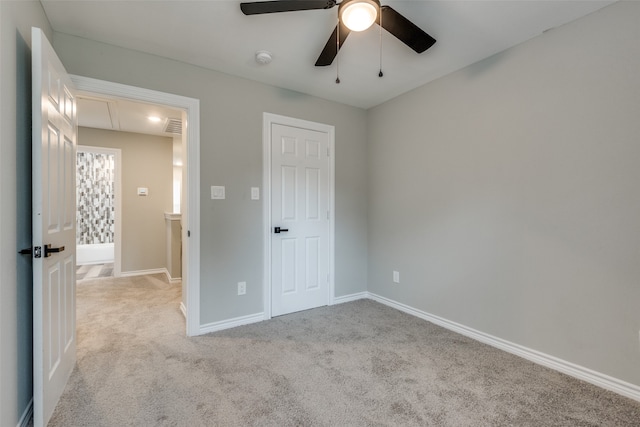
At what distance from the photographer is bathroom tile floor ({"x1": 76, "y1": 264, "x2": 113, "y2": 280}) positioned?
4.71m

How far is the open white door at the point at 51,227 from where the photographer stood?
1.39 metres

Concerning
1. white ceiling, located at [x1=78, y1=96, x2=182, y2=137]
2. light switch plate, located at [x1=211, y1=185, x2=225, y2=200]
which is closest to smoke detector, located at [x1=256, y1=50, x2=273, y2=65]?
light switch plate, located at [x1=211, y1=185, x2=225, y2=200]

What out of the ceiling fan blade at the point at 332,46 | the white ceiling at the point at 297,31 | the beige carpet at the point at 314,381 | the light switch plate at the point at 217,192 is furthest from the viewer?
the light switch plate at the point at 217,192

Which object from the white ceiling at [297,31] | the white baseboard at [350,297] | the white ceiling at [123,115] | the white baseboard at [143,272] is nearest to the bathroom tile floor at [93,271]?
the white baseboard at [143,272]

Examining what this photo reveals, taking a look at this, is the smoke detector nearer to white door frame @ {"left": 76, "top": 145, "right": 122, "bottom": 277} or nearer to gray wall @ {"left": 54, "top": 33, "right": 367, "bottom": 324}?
gray wall @ {"left": 54, "top": 33, "right": 367, "bottom": 324}

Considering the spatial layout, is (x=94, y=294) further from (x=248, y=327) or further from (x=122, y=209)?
(x=248, y=327)

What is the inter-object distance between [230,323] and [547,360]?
2528 millimetres

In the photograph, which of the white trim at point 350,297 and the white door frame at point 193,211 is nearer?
the white door frame at point 193,211

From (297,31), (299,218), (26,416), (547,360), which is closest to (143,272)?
(299,218)

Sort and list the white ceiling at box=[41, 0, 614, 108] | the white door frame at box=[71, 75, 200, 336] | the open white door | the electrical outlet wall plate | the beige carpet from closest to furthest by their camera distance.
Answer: the open white door, the beige carpet, the white ceiling at box=[41, 0, 614, 108], the white door frame at box=[71, 75, 200, 336], the electrical outlet wall plate

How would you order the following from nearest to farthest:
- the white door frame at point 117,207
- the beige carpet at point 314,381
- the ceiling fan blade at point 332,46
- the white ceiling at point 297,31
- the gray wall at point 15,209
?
the gray wall at point 15,209 → the beige carpet at point 314,381 → the ceiling fan blade at point 332,46 → the white ceiling at point 297,31 → the white door frame at point 117,207

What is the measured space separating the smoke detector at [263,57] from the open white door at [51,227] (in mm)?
1288

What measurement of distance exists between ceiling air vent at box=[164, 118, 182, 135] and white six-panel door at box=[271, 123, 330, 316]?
180 cm

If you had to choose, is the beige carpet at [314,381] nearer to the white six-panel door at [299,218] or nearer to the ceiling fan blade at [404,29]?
the white six-panel door at [299,218]
